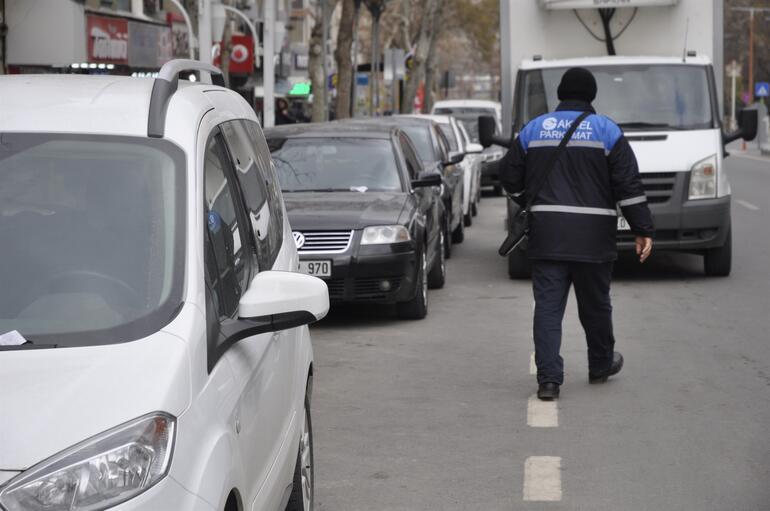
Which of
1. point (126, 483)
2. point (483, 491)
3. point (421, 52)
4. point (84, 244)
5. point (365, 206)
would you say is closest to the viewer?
point (126, 483)

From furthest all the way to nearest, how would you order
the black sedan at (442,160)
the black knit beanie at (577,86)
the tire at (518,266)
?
1. the black sedan at (442,160)
2. the tire at (518,266)
3. the black knit beanie at (577,86)

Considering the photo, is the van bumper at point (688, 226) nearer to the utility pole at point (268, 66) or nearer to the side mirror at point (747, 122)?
the side mirror at point (747, 122)

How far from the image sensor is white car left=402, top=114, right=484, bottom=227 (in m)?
20.3

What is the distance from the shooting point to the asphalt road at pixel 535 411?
241 inches

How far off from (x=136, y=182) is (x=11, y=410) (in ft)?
3.35

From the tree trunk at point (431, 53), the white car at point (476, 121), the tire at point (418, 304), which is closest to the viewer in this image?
the tire at point (418, 304)

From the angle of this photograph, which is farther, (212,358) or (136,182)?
(136,182)

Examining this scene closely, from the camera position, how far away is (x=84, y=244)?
382 centimetres

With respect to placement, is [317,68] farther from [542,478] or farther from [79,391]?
[79,391]

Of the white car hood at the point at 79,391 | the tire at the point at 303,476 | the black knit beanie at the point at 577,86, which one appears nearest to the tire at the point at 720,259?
the black knit beanie at the point at 577,86

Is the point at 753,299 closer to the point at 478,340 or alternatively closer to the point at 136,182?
the point at 478,340

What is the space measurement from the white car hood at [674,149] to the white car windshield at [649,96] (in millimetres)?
148

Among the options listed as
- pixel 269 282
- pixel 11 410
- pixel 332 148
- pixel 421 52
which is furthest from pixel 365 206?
pixel 421 52

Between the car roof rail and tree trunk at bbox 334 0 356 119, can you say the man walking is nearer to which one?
Result: the car roof rail
